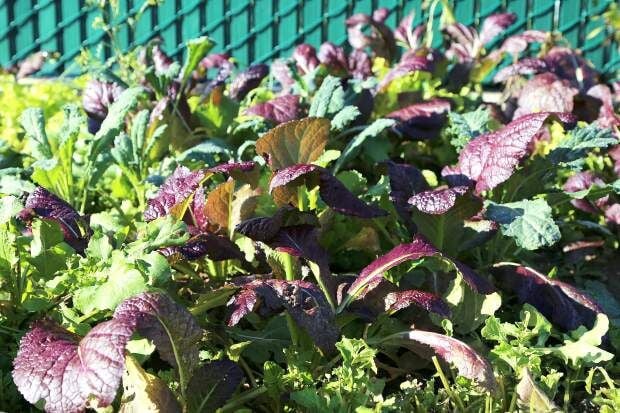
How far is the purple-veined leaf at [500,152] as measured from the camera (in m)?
2.28

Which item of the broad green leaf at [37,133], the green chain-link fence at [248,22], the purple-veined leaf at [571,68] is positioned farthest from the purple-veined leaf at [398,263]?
the green chain-link fence at [248,22]

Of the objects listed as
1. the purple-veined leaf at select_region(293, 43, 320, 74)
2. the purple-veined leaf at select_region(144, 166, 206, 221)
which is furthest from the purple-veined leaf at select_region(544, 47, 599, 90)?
the purple-veined leaf at select_region(144, 166, 206, 221)

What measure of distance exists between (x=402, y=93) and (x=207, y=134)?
2.38 feet

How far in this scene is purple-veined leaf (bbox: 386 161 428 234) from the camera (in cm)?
231

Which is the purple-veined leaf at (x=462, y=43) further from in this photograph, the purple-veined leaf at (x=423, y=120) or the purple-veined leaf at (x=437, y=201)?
the purple-veined leaf at (x=437, y=201)

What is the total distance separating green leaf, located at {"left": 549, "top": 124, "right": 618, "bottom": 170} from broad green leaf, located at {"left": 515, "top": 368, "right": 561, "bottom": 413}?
34.6 inches

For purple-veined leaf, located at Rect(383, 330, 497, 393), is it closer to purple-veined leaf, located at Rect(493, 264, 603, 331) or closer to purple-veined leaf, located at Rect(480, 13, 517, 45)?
purple-veined leaf, located at Rect(493, 264, 603, 331)

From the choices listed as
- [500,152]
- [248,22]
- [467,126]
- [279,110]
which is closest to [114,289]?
[500,152]

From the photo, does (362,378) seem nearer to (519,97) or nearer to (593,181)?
(593,181)

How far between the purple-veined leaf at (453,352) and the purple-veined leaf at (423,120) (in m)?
1.10

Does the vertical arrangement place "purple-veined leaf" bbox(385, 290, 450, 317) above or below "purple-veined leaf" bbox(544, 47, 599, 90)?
above

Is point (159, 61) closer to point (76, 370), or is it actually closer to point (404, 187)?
point (404, 187)

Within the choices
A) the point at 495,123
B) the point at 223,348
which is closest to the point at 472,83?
the point at 495,123

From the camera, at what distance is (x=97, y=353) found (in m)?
1.54
